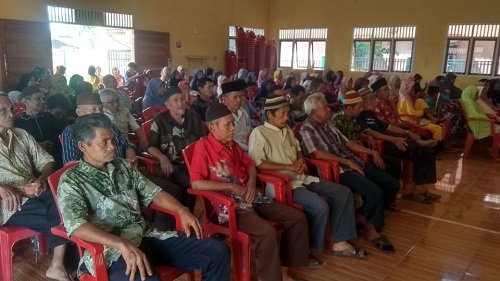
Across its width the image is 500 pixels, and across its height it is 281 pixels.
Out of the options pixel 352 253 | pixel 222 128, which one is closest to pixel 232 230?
pixel 222 128

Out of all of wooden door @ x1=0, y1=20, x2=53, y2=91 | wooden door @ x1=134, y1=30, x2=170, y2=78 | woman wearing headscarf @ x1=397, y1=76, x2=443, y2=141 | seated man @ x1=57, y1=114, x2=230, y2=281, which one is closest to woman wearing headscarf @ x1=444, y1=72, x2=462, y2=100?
woman wearing headscarf @ x1=397, y1=76, x2=443, y2=141

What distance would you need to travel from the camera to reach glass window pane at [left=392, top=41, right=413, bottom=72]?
35.1 feet

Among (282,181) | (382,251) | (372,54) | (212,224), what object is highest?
(372,54)

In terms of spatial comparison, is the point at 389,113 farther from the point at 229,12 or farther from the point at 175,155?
the point at 229,12

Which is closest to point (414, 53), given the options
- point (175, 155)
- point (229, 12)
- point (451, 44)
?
point (451, 44)

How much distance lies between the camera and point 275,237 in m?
2.12

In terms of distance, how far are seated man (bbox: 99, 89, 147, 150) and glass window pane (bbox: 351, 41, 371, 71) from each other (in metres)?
9.18

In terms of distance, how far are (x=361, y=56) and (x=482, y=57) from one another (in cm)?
306

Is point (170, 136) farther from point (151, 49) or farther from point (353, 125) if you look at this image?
point (151, 49)

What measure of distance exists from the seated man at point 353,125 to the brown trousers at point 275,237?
1347 mm

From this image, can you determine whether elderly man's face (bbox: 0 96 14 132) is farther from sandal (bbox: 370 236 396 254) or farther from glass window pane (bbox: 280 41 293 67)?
glass window pane (bbox: 280 41 293 67)

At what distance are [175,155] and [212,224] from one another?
83 centimetres

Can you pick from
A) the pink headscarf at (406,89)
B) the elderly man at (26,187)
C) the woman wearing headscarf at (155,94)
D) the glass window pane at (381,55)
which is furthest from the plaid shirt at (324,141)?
the glass window pane at (381,55)

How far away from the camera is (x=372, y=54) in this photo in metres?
11.3
